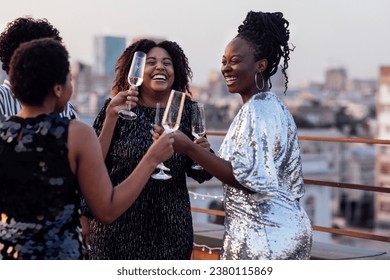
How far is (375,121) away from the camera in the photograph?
4769 inches

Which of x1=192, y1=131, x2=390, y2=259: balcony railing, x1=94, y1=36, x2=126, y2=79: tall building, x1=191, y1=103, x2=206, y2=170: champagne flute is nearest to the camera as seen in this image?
x1=191, y1=103, x2=206, y2=170: champagne flute

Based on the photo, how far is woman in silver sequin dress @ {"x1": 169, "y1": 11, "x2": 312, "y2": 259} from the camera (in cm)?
275

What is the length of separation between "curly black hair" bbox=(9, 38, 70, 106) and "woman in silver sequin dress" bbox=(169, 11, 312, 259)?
1.67ft

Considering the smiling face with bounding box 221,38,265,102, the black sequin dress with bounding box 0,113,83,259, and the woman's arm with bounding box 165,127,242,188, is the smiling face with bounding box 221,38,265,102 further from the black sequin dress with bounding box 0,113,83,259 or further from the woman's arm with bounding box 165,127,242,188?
the black sequin dress with bounding box 0,113,83,259

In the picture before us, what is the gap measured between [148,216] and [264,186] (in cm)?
84

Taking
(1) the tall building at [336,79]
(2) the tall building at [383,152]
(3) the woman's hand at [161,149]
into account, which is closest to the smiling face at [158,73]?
(3) the woman's hand at [161,149]

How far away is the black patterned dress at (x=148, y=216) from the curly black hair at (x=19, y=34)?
0.58 metres

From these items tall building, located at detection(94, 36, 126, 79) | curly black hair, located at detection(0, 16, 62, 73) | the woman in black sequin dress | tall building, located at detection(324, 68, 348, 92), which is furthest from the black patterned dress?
tall building, located at detection(324, 68, 348, 92)

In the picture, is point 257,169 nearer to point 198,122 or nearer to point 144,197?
point 198,122

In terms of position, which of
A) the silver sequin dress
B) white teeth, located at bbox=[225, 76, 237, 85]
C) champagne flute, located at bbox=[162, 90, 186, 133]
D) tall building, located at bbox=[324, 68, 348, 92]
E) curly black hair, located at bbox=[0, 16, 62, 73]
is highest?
curly black hair, located at bbox=[0, 16, 62, 73]

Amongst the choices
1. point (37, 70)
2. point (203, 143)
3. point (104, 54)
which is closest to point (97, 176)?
point (37, 70)

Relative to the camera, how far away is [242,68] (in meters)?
2.90

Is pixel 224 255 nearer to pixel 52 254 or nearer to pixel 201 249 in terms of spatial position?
pixel 52 254

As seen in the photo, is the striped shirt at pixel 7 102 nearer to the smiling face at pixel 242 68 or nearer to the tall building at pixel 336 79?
the smiling face at pixel 242 68
